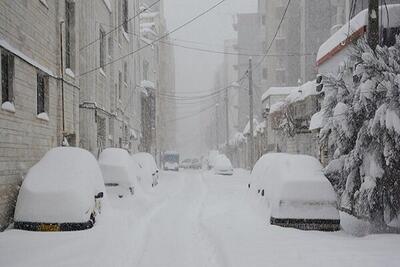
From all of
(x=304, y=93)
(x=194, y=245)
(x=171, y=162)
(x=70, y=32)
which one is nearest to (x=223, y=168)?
(x=171, y=162)

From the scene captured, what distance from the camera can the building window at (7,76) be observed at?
389 inches

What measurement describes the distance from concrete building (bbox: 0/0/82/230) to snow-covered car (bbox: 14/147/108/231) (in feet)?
2.80

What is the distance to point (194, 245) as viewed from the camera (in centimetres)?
804

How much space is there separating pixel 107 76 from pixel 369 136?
15.9 metres

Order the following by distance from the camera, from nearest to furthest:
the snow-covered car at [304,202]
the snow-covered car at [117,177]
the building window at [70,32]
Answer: the snow-covered car at [304,202] < the snow-covered car at [117,177] < the building window at [70,32]

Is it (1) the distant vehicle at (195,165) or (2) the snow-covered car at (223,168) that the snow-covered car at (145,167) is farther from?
(1) the distant vehicle at (195,165)

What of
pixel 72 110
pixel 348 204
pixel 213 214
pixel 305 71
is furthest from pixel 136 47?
pixel 348 204

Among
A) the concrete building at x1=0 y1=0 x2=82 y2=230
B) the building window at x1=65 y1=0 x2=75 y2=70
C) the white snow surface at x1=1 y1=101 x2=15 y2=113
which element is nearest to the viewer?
the white snow surface at x1=1 y1=101 x2=15 y2=113

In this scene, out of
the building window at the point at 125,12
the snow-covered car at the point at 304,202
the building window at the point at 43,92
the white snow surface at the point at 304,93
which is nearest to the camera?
the snow-covered car at the point at 304,202

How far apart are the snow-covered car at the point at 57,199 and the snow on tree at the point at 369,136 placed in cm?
513

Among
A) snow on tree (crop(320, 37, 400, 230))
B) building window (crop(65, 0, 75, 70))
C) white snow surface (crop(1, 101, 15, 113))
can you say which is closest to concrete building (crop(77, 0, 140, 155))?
building window (crop(65, 0, 75, 70))

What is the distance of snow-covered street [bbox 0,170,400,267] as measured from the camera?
661 cm

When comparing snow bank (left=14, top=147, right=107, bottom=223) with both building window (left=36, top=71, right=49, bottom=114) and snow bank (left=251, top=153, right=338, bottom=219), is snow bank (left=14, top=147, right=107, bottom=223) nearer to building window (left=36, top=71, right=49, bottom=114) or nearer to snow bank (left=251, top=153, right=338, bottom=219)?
building window (left=36, top=71, right=49, bottom=114)

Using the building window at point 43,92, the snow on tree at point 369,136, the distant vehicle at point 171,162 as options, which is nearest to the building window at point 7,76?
the building window at point 43,92
